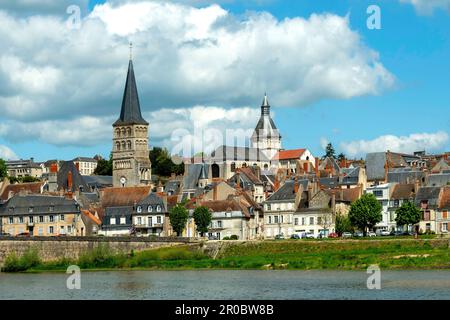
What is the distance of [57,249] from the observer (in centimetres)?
8231

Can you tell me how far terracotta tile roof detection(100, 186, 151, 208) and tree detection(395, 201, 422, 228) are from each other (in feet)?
88.0

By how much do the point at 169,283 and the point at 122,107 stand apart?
301 feet

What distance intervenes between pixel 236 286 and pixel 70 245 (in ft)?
102

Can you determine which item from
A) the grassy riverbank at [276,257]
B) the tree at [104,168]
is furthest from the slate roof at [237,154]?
the grassy riverbank at [276,257]

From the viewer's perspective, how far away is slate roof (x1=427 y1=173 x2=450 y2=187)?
95.2 meters

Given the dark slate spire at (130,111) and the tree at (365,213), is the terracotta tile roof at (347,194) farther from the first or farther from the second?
the dark slate spire at (130,111)

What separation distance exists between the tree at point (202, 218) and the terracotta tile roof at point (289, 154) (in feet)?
260

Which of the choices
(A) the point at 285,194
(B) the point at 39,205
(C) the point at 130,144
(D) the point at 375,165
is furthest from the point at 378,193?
(C) the point at 130,144

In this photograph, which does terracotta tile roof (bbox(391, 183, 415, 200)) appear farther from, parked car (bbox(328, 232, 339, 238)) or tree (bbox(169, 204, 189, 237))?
tree (bbox(169, 204, 189, 237))

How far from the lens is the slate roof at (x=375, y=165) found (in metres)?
113

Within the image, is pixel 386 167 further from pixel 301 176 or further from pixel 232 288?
pixel 232 288

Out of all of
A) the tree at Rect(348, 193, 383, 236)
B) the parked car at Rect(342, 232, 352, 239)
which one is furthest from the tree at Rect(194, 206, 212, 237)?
the tree at Rect(348, 193, 383, 236)

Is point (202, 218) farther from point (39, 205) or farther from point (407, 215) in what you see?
point (407, 215)

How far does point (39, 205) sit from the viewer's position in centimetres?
9512
